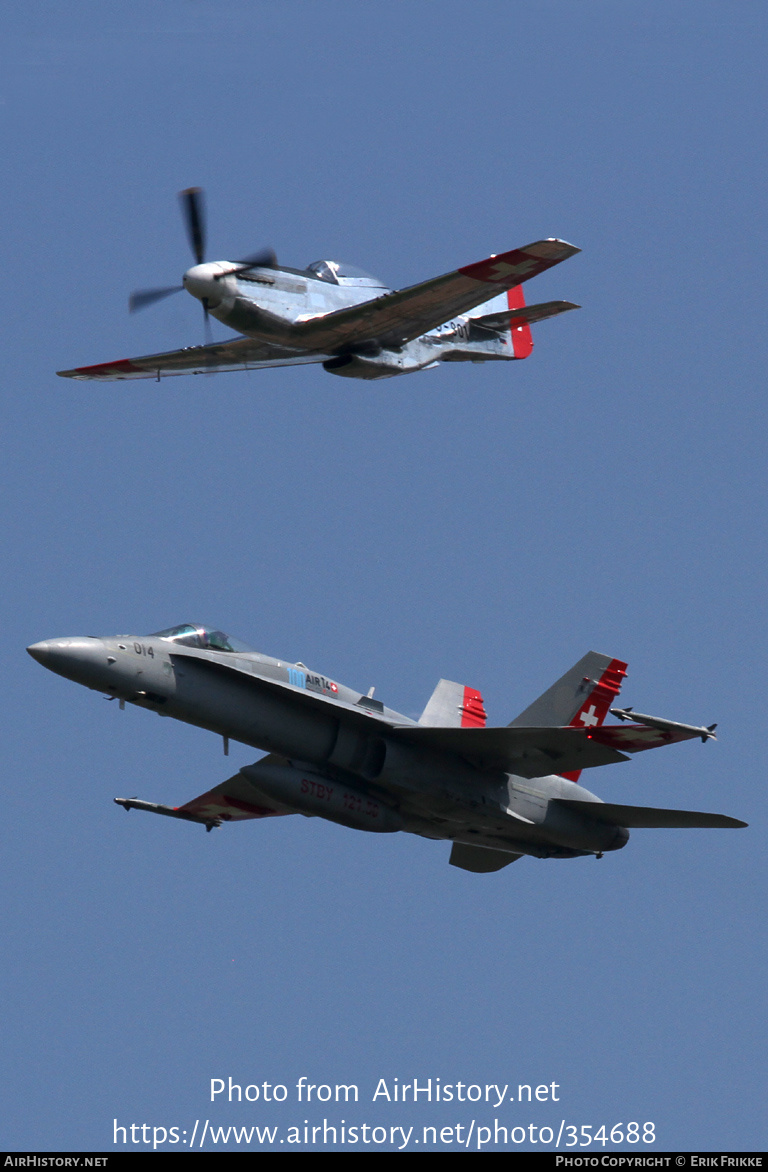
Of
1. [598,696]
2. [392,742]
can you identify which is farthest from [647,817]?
[392,742]

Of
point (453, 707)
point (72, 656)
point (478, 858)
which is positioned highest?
point (72, 656)

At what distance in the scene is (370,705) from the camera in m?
33.8

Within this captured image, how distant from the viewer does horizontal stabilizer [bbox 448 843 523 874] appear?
3766 centimetres

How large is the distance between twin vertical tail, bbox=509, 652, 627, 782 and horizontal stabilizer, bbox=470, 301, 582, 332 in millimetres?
7886

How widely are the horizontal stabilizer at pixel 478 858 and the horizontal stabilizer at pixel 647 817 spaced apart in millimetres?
2866

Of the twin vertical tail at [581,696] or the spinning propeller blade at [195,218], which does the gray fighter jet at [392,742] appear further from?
the spinning propeller blade at [195,218]

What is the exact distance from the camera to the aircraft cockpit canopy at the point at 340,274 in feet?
120

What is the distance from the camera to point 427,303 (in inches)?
1369

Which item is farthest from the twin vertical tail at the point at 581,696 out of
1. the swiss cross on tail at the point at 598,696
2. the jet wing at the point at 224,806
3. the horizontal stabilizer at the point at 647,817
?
the jet wing at the point at 224,806

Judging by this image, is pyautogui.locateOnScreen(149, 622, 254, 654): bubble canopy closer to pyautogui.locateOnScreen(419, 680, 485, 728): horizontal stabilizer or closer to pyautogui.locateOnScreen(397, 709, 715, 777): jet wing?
pyautogui.locateOnScreen(397, 709, 715, 777): jet wing

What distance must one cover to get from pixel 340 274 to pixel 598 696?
1120 cm

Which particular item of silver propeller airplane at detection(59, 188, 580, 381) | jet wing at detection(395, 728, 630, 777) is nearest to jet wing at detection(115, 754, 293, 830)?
jet wing at detection(395, 728, 630, 777)

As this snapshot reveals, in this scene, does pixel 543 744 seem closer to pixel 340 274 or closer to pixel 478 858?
pixel 478 858

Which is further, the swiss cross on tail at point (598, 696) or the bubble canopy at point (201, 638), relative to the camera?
the swiss cross on tail at point (598, 696)
